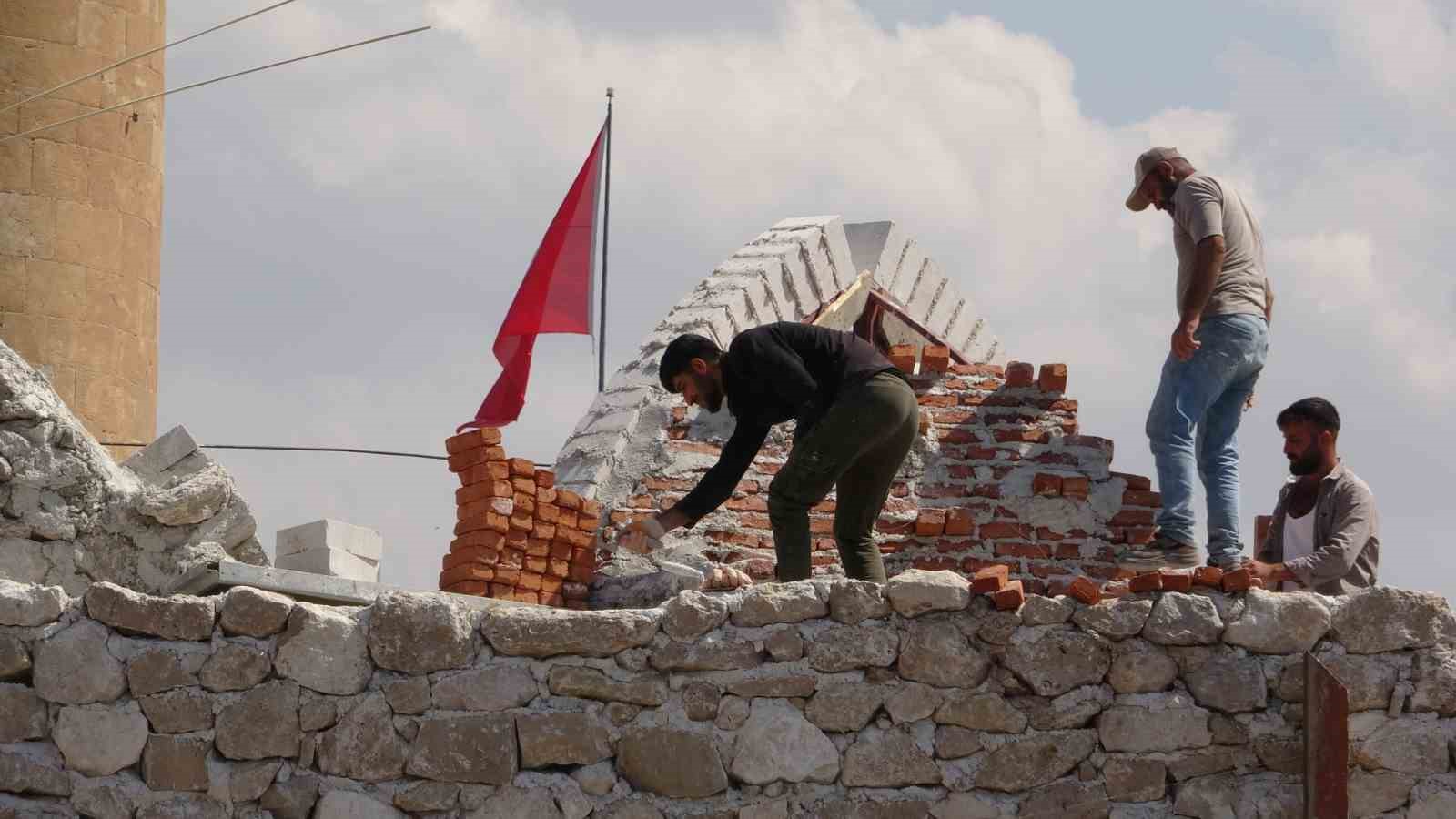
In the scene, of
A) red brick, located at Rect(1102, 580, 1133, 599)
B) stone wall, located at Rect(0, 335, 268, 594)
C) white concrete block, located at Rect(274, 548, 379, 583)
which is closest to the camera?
red brick, located at Rect(1102, 580, 1133, 599)

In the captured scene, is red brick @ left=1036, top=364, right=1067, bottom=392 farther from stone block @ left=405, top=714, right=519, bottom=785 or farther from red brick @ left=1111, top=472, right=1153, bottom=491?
stone block @ left=405, top=714, right=519, bottom=785

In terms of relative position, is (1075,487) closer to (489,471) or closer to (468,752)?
(489,471)

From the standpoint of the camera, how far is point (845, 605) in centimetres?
610

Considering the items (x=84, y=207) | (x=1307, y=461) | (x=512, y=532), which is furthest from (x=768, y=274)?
(x=84, y=207)

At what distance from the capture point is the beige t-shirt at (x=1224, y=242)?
7.76m

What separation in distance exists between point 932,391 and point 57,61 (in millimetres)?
4767

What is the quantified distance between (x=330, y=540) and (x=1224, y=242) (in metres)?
3.38

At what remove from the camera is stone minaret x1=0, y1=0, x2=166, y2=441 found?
428 inches

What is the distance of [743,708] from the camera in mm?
6055

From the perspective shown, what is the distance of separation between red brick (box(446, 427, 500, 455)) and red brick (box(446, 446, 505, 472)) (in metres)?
0.02

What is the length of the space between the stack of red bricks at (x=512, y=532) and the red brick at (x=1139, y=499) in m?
2.24

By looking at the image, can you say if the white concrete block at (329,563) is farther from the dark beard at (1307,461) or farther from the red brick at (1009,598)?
the dark beard at (1307,461)

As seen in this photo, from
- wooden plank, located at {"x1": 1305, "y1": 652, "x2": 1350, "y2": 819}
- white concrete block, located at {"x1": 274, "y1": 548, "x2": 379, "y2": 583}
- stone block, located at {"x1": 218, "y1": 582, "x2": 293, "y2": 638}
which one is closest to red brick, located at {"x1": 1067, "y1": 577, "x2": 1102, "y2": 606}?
wooden plank, located at {"x1": 1305, "y1": 652, "x2": 1350, "y2": 819}

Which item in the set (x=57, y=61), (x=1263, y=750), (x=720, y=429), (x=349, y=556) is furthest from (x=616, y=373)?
(x=1263, y=750)
